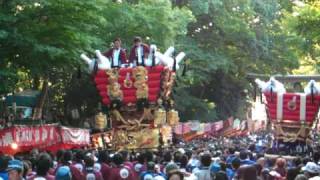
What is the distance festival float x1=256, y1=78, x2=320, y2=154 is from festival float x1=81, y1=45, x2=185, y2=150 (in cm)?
333

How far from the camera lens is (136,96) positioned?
14.4m

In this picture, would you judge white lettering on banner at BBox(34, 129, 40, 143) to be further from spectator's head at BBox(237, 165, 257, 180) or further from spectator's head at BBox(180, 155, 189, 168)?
spectator's head at BBox(237, 165, 257, 180)

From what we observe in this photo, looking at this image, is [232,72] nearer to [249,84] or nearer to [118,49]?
[249,84]

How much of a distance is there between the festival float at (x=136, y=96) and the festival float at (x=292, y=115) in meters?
3.33

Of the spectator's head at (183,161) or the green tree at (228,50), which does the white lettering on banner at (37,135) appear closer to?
the spectator's head at (183,161)

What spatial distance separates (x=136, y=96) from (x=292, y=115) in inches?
176

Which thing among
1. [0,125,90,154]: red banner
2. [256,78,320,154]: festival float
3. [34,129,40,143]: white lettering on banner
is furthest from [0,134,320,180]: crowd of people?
[256,78,320,154]: festival float

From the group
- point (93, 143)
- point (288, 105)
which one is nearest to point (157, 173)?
point (288, 105)

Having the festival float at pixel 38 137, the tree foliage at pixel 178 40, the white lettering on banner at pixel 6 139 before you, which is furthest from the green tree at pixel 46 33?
the white lettering on banner at pixel 6 139

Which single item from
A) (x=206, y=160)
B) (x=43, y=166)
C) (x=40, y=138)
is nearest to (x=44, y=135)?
(x=40, y=138)

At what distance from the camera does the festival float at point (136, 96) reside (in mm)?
14383

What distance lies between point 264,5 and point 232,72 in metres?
4.21

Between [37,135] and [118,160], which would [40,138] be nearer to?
[37,135]

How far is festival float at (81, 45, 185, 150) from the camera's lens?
14.4m
